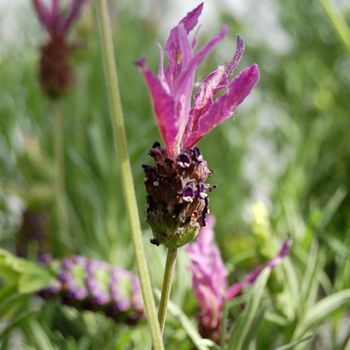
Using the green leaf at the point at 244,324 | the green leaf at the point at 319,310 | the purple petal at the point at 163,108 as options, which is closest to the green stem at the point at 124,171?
the purple petal at the point at 163,108

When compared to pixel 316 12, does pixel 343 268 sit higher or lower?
lower

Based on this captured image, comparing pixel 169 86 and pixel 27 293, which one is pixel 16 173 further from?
pixel 169 86

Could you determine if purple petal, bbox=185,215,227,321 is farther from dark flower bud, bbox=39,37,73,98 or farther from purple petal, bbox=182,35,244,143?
dark flower bud, bbox=39,37,73,98

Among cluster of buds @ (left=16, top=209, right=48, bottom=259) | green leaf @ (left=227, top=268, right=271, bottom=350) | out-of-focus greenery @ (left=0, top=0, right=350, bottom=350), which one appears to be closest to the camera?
green leaf @ (left=227, top=268, right=271, bottom=350)

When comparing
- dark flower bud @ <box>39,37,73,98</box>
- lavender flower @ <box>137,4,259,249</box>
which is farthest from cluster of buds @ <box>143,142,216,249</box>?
dark flower bud @ <box>39,37,73,98</box>

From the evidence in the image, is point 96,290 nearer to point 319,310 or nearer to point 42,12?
point 319,310

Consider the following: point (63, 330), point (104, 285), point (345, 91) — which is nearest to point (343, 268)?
point (104, 285)
